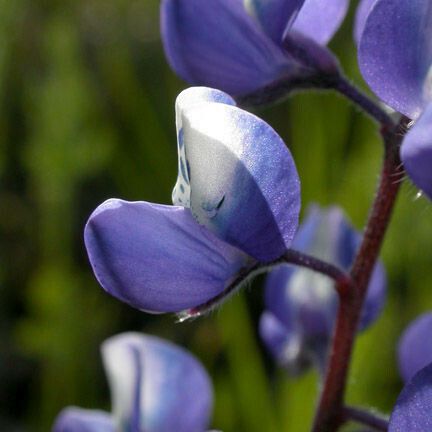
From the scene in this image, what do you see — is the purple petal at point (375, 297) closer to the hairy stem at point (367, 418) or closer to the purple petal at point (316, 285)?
the purple petal at point (316, 285)

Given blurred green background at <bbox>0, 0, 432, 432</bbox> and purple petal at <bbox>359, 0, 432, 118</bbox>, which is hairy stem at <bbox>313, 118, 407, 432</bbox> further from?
blurred green background at <bbox>0, 0, 432, 432</bbox>

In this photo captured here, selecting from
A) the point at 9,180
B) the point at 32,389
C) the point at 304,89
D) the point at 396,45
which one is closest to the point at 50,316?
the point at 32,389

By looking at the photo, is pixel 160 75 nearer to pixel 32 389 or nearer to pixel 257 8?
pixel 32 389

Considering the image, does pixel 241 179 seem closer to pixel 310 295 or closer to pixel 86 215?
pixel 310 295

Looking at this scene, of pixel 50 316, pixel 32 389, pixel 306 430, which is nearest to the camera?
pixel 306 430

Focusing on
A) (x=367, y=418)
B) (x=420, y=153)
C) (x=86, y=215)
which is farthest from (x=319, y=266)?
(x=86, y=215)

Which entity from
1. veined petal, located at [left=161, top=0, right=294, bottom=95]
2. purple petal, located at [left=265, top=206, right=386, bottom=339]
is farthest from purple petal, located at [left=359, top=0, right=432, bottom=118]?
purple petal, located at [left=265, top=206, right=386, bottom=339]
